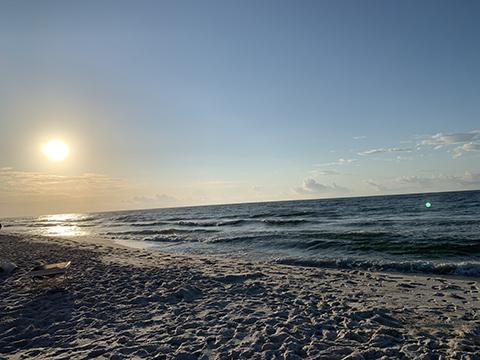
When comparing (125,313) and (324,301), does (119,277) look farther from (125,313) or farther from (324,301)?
(324,301)

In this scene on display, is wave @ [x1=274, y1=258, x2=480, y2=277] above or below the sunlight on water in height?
above

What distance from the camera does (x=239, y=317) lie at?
5.72 meters

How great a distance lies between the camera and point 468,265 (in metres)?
9.98

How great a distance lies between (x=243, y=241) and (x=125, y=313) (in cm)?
1489

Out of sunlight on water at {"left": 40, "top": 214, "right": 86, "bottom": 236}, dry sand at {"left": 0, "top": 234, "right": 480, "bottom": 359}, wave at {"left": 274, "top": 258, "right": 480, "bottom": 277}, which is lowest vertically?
sunlight on water at {"left": 40, "top": 214, "right": 86, "bottom": 236}

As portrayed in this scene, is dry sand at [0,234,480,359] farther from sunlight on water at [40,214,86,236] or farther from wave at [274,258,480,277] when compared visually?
sunlight on water at [40,214,86,236]

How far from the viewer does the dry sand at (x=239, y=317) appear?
436 cm

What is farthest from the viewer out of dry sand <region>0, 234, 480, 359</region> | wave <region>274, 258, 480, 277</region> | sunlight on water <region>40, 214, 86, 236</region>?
sunlight on water <region>40, 214, 86, 236</region>

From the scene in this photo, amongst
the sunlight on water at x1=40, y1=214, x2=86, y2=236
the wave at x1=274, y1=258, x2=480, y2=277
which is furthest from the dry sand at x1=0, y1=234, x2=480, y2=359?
the sunlight on water at x1=40, y1=214, x2=86, y2=236

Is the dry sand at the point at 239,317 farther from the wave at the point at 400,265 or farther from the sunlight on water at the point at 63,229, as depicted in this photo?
the sunlight on water at the point at 63,229

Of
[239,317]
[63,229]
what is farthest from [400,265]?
[63,229]

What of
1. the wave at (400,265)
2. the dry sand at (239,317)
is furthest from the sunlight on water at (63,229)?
the wave at (400,265)

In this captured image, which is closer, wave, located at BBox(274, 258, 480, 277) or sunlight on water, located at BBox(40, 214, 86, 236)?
wave, located at BBox(274, 258, 480, 277)

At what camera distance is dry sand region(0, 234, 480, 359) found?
4.36 metres
